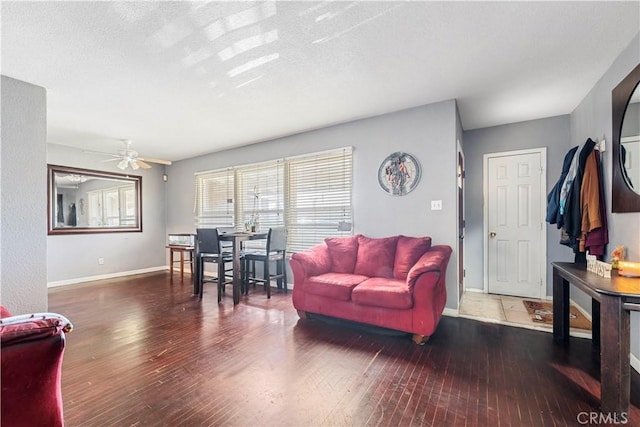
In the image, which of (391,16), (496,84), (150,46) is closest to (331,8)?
(391,16)

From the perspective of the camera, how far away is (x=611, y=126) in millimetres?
2521

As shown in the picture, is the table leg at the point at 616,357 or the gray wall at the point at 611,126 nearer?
the table leg at the point at 616,357

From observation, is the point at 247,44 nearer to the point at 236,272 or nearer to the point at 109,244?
the point at 236,272

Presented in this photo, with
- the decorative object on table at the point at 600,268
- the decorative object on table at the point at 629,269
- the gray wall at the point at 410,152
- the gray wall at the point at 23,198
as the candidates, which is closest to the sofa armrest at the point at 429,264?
the gray wall at the point at 410,152

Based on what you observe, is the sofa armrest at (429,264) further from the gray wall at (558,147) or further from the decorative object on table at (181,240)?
the decorative object on table at (181,240)

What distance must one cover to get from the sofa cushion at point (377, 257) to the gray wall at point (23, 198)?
128 inches

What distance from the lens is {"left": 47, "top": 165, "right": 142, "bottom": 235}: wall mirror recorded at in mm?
5090

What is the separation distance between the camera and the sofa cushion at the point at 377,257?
131 inches

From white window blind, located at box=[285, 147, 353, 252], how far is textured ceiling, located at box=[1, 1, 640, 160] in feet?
2.42

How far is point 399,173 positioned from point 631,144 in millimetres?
1994

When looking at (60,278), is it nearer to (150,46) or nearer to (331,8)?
(150,46)

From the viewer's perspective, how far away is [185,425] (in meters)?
1.60

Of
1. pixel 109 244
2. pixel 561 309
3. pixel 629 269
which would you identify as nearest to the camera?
pixel 629 269

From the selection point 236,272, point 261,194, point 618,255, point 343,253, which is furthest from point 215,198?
point 618,255
